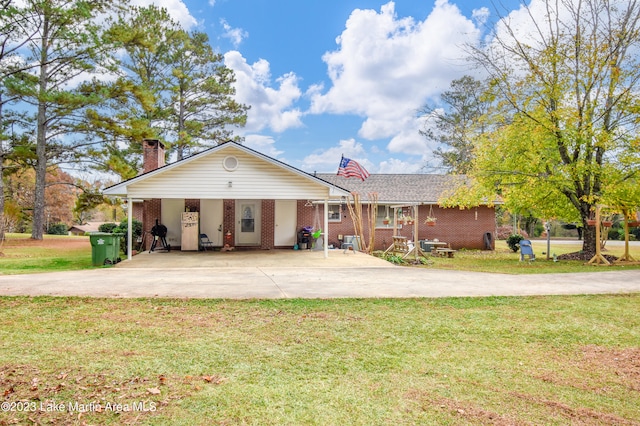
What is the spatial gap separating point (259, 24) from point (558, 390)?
19624mm

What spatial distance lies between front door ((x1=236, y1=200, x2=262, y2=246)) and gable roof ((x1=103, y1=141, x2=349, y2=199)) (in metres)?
3.66

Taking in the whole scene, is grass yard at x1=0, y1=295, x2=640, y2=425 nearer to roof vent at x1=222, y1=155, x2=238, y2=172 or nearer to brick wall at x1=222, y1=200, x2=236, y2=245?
roof vent at x1=222, y1=155, x2=238, y2=172

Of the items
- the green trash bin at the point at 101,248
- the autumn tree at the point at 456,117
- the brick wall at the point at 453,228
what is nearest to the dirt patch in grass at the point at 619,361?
the green trash bin at the point at 101,248

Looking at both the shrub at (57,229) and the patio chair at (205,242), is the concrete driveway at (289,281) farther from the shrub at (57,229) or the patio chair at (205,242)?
the shrub at (57,229)

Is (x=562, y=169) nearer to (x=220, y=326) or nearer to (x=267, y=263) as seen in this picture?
(x=267, y=263)

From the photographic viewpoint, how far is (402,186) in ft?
82.6

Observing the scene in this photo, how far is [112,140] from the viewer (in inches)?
983

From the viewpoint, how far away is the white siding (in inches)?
581

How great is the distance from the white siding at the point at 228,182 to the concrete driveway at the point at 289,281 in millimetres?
2425

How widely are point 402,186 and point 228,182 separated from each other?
42.4 ft

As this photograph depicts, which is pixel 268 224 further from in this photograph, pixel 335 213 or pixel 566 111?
pixel 566 111

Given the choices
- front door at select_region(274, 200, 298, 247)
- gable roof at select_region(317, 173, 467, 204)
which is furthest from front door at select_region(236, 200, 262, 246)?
gable roof at select_region(317, 173, 467, 204)

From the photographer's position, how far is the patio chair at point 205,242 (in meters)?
18.0

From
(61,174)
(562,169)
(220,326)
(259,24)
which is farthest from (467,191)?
(61,174)
